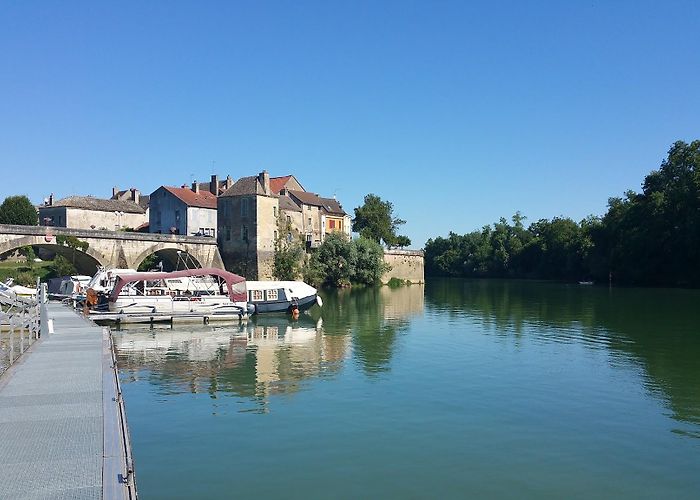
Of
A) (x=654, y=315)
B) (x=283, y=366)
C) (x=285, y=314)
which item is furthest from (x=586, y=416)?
(x=654, y=315)

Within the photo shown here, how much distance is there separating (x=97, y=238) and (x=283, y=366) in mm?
41164

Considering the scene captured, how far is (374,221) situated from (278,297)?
2747 inches

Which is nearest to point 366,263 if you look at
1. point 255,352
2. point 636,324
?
point 636,324

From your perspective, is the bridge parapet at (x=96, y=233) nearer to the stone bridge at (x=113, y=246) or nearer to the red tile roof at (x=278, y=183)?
the stone bridge at (x=113, y=246)

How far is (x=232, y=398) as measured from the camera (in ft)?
60.8

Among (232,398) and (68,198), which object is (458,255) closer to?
(68,198)

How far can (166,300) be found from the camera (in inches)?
1490

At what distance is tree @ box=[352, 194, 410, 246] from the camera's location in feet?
368

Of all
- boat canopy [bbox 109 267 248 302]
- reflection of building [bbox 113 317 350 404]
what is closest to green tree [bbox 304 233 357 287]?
boat canopy [bbox 109 267 248 302]

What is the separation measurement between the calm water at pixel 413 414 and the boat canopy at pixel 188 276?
211 inches

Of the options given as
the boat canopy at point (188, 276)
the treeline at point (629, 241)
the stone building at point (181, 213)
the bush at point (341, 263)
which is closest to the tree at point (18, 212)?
the stone building at point (181, 213)

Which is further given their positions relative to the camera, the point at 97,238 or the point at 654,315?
the point at 97,238

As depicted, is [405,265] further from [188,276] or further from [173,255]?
[188,276]

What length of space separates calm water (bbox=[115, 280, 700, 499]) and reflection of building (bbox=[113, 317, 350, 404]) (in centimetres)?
9
